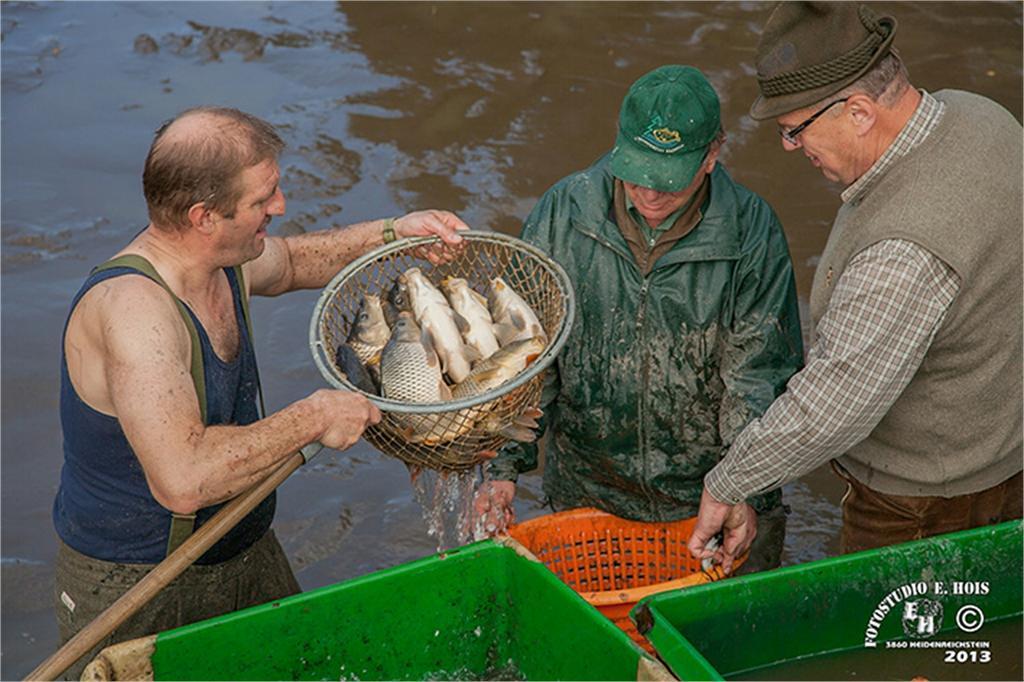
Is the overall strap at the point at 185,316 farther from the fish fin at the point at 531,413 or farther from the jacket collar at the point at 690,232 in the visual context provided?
the jacket collar at the point at 690,232

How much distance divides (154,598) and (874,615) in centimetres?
209

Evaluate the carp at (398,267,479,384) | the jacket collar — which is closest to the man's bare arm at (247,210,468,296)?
the carp at (398,267,479,384)

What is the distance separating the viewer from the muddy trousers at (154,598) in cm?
388

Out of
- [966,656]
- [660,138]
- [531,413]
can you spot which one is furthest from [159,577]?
[966,656]

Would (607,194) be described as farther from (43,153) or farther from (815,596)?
(43,153)

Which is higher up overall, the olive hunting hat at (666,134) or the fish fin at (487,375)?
the olive hunting hat at (666,134)

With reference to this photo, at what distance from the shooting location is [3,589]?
216 inches

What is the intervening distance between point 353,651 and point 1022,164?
230 centimetres

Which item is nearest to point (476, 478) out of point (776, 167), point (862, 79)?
point (862, 79)

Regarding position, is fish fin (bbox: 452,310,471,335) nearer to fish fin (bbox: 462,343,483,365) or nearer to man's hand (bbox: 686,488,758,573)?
fish fin (bbox: 462,343,483,365)

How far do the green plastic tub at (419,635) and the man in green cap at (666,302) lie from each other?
0.73m

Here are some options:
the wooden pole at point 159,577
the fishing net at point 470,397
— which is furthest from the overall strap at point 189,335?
the fishing net at point 470,397

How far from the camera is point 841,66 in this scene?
11.8ft

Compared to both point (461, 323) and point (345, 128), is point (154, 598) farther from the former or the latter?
point (345, 128)
